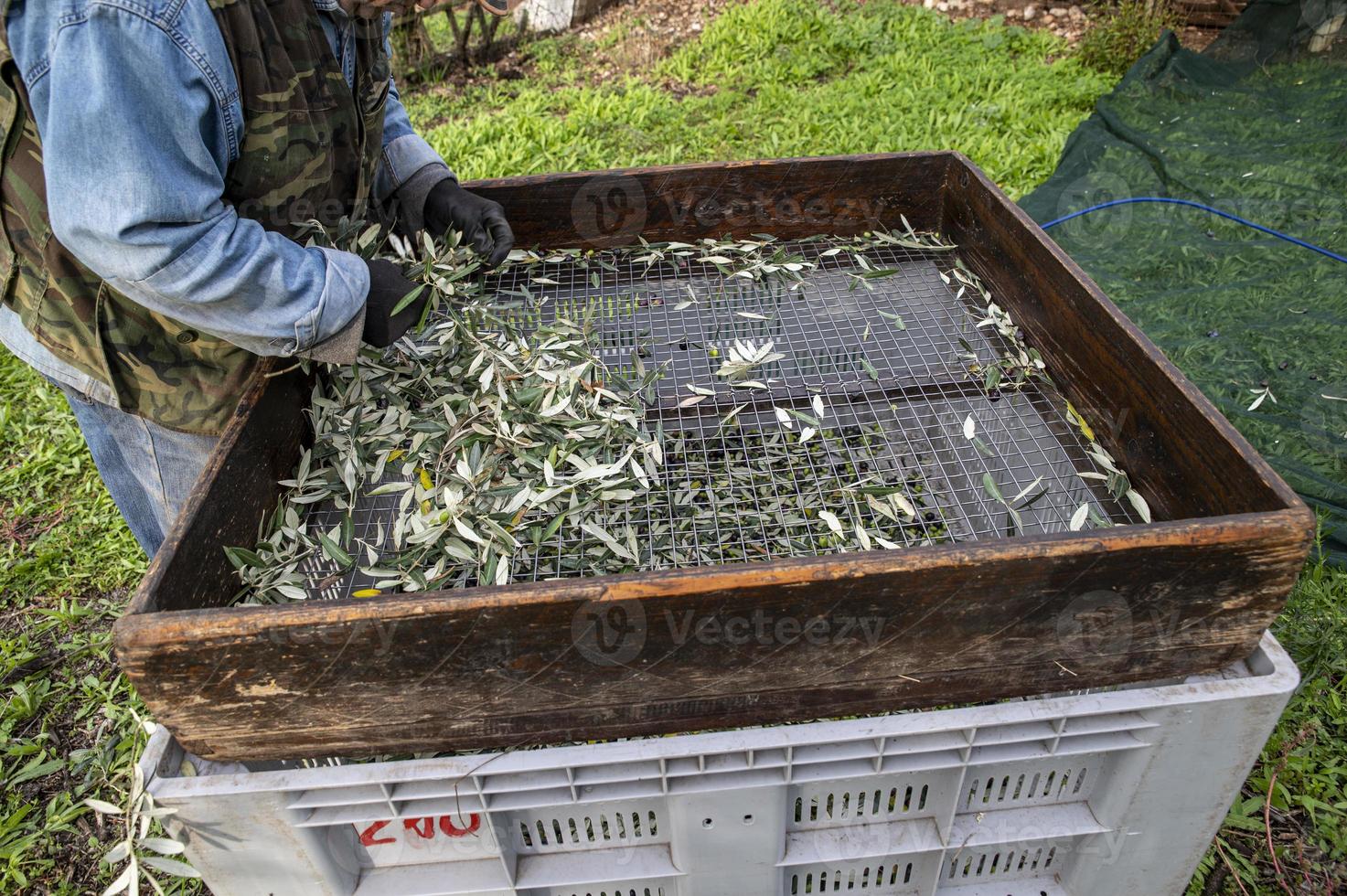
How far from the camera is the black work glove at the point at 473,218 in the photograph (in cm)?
243

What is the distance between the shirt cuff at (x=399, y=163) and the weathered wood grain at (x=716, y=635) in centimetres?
127

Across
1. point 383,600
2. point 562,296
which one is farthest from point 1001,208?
point 383,600

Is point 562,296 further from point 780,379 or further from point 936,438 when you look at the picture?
point 936,438

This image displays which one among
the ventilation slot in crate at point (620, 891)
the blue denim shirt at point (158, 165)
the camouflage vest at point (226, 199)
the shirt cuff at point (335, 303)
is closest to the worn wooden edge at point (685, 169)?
the camouflage vest at point (226, 199)

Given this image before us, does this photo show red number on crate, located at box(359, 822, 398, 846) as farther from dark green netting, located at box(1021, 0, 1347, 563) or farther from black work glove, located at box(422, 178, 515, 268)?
dark green netting, located at box(1021, 0, 1347, 563)

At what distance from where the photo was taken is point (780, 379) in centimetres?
224

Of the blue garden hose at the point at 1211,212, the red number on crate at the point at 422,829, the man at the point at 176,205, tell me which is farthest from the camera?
the blue garden hose at the point at 1211,212

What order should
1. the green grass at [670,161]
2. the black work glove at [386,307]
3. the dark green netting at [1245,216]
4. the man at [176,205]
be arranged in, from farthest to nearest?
the dark green netting at [1245,216] → the green grass at [670,161] → the black work glove at [386,307] → the man at [176,205]

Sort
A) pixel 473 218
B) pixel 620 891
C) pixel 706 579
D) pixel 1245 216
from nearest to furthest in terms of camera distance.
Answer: pixel 706 579
pixel 620 891
pixel 473 218
pixel 1245 216

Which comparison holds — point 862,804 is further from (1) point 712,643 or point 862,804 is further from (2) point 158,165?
(2) point 158,165

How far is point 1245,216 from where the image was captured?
4.15 metres

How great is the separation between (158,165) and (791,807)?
4.80ft

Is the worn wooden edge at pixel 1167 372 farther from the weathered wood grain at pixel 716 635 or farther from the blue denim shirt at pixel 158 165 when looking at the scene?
the blue denim shirt at pixel 158 165
